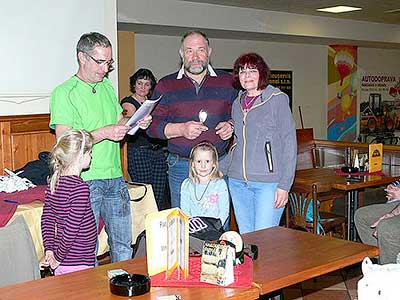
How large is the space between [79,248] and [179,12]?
5220 mm

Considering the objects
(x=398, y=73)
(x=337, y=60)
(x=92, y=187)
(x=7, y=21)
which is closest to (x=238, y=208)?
(x=92, y=187)

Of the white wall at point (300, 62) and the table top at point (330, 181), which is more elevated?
the white wall at point (300, 62)

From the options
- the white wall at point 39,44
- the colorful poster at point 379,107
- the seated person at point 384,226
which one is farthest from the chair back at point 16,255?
the colorful poster at point 379,107

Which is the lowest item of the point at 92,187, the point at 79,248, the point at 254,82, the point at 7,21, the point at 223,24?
the point at 79,248

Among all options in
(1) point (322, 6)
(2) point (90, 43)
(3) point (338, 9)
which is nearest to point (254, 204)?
(2) point (90, 43)

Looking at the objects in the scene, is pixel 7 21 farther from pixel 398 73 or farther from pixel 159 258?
pixel 398 73

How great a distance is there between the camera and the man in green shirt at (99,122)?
2.77 m

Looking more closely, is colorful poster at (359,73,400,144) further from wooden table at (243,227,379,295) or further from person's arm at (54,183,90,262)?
person's arm at (54,183,90,262)

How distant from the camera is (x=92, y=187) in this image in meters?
2.86

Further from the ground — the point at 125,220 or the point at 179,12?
the point at 179,12

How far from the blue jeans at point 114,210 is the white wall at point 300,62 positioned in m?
A: 5.41

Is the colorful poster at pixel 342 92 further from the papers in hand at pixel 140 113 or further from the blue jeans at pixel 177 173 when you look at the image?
the papers in hand at pixel 140 113

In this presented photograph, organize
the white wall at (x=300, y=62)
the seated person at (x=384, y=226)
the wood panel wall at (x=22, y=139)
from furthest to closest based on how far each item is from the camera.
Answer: the white wall at (x=300, y=62), the wood panel wall at (x=22, y=139), the seated person at (x=384, y=226)

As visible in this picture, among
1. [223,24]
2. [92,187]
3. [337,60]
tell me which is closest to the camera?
[92,187]
